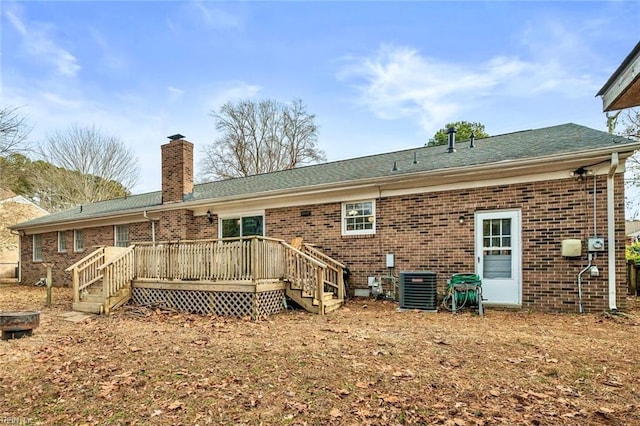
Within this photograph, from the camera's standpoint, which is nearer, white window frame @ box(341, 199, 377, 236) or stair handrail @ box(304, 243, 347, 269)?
stair handrail @ box(304, 243, 347, 269)

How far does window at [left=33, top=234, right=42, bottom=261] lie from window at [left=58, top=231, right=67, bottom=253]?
6.10 feet

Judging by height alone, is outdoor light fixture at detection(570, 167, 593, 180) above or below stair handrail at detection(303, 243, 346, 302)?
above

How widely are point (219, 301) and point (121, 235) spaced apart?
8904 mm

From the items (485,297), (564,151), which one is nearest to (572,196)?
(564,151)

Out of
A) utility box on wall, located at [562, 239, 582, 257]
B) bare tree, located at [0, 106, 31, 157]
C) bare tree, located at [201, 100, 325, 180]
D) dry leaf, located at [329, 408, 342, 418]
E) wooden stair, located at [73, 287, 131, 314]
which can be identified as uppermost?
bare tree, located at [201, 100, 325, 180]

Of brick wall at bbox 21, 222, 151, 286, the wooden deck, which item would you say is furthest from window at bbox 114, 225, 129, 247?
the wooden deck

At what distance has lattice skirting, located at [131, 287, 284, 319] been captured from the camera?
806 centimetres

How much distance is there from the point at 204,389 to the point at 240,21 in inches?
385

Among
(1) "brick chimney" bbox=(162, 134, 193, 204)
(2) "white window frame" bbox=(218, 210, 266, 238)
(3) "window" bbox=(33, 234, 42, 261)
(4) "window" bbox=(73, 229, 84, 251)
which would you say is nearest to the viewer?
(2) "white window frame" bbox=(218, 210, 266, 238)

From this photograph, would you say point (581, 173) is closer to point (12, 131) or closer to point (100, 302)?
point (100, 302)

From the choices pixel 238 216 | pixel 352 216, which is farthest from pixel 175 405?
pixel 238 216

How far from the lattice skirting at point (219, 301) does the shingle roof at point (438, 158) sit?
3548mm

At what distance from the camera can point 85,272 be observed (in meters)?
9.90

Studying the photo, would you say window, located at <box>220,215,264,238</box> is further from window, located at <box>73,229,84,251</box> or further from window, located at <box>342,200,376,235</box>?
window, located at <box>73,229,84,251</box>
